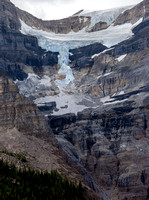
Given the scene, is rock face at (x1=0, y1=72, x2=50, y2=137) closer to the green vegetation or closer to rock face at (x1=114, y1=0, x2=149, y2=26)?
the green vegetation

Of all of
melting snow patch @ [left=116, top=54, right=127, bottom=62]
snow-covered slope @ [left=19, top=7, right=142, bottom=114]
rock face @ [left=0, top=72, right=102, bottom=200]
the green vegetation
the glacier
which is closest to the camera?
the green vegetation

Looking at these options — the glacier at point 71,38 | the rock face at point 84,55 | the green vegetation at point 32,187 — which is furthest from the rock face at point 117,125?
the green vegetation at point 32,187

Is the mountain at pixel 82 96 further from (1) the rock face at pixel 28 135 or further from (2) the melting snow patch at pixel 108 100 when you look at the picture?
(1) the rock face at pixel 28 135

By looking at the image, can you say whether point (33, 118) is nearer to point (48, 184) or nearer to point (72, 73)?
point (48, 184)

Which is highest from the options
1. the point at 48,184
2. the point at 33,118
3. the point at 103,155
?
the point at 33,118

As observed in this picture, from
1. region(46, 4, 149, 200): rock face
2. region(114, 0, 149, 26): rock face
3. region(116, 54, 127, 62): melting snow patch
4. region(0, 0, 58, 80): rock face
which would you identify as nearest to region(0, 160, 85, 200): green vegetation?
region(46, 4, 149, 200): rock face

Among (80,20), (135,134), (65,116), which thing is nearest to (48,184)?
(135,134)
